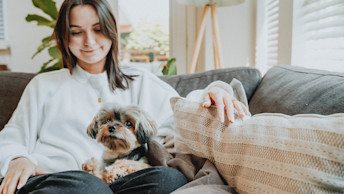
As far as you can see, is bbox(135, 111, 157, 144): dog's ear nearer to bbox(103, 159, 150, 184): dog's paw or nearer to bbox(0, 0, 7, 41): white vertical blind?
bbox(103, 159, 150, 184): dog's paw

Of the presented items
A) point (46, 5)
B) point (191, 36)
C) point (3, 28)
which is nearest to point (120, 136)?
point (46, 5)

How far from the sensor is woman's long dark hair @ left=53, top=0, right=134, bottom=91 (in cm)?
117

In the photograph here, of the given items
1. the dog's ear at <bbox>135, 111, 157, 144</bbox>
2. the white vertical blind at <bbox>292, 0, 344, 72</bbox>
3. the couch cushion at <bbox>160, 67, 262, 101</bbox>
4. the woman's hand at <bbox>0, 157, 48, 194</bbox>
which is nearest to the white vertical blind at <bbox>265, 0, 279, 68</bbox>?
the white vertical blind at <bbox>292, 0, 344, 72</bbox>

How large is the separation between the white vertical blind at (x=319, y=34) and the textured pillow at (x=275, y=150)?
0.90 meters

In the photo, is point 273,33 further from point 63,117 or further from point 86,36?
point 63,117

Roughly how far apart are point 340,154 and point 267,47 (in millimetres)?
2062

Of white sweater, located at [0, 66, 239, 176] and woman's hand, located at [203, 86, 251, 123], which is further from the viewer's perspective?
white sweater, located at [0, 66, 239, 176]

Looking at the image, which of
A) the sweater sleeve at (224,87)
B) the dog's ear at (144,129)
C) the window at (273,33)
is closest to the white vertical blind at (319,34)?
the window at (273,33)

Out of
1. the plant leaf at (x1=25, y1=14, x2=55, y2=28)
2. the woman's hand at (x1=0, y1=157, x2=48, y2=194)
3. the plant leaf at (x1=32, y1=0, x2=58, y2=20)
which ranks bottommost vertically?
the woman's hand at (x1=0, y1=157, x2=48, y2=194)

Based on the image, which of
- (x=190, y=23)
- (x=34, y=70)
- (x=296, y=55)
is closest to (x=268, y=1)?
(x=296, y=55)

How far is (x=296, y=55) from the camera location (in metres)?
1.89

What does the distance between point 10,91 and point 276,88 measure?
1388 mm

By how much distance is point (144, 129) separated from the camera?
108 centimetres

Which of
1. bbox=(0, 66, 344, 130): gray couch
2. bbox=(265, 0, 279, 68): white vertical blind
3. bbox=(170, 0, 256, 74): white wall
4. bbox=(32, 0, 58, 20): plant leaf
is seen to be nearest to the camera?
bbox=(0, 66, 344, 130): gray couch
